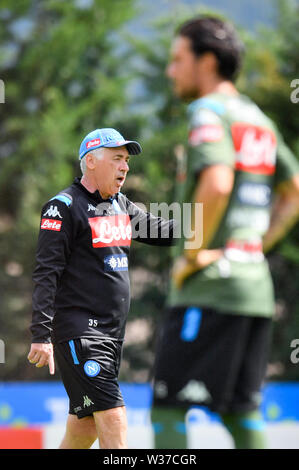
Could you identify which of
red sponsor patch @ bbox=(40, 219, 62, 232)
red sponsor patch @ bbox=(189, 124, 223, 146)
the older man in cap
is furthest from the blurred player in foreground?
red sponsor patch @ bbox=(40, 219, 62, 232)

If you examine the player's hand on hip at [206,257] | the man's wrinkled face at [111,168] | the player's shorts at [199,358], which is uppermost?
the man's wrinkled face at [111,168]

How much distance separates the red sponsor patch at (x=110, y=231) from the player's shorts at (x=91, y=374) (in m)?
0.47

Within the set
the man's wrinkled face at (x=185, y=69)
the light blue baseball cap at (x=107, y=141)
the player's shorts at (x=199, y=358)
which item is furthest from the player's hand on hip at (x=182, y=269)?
the light blue baseball cap at (x=107, y=141)

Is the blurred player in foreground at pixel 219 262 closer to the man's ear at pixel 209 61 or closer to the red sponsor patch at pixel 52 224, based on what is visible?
the man's ear at pixel 209 61

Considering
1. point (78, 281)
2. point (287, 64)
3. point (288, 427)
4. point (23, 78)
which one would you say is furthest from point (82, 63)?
point (78, 281)

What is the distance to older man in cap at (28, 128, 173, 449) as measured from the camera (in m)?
3.67

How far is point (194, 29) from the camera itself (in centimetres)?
303

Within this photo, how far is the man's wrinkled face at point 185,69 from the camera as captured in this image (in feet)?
9.89

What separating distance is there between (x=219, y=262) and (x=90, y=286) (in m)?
0.99

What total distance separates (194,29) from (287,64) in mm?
14861

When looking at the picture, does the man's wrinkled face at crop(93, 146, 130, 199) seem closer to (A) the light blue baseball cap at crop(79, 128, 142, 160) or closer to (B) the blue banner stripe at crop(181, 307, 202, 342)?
(A) the light blue baseball cap at crop(79, 128, 142, 160)

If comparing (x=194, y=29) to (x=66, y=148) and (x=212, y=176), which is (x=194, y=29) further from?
(x=66, y=148)

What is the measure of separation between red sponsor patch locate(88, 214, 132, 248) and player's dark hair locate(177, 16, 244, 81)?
1052 millimetres

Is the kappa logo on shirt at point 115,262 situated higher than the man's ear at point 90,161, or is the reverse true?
the man's ear at point 90,161
